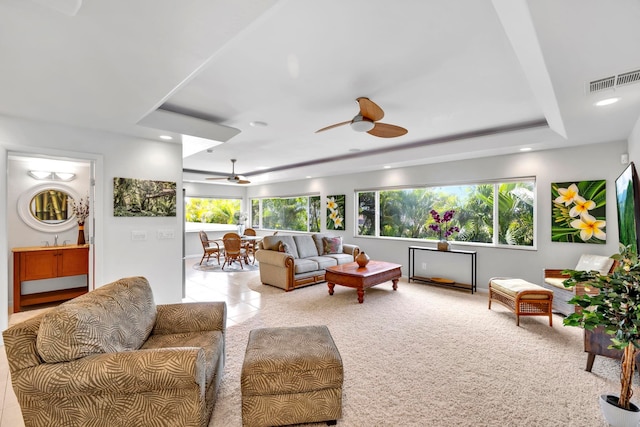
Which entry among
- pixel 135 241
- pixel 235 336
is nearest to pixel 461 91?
pixel 235 336

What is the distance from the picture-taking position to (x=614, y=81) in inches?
82.5

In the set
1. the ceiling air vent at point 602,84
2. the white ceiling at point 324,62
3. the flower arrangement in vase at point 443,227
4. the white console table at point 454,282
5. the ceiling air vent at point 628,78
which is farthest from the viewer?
the flower arrangement in vase at point 443,227

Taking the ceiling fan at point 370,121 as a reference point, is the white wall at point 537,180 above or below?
below

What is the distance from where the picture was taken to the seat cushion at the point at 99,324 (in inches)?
53.8

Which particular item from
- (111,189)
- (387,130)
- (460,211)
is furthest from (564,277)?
(111,189)

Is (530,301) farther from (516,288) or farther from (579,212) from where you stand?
(579,212)

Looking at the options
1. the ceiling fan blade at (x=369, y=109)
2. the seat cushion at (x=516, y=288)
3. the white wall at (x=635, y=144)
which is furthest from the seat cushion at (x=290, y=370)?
the white wall at (x=635, y=144)

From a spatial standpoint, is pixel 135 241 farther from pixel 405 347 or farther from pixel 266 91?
pixel 405 347

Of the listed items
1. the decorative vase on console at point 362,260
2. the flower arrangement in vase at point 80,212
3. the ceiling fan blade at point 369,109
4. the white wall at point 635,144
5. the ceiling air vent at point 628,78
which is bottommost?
the decorative vase on console at point 362,260

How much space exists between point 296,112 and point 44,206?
4.19 metres

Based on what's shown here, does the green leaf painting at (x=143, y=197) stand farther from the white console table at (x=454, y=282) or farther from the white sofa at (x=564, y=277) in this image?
the white sofa at (x=564, y=277)

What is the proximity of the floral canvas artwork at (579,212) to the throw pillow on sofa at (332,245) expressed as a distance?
146 inches

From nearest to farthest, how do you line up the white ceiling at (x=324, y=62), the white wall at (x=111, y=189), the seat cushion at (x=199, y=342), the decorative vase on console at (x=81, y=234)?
the white ceiling at (x=324, y=62) < the seat cushion at (x=199, y=342) < the white wall at (x=111, y=189) < the decorative vase on console at (x=81, y=234)

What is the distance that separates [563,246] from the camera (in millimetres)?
4215
